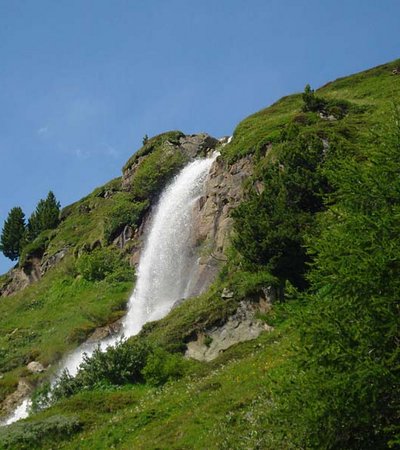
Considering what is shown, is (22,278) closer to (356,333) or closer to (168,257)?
(168,257)

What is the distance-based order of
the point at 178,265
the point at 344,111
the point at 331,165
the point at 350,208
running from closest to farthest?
1. the point at 350,208
2. the point at 331,165
3. the point at 178,265
4. the point at 344,111

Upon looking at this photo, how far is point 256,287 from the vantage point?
2616cm

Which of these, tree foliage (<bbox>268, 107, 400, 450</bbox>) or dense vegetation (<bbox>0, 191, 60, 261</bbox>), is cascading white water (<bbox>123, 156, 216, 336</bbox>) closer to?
tree foliage (<bbox>268, 107, 400, 450</bbox>)

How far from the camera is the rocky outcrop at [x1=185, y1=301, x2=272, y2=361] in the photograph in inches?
992

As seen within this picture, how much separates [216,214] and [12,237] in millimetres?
47710

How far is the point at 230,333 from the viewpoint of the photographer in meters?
25.7

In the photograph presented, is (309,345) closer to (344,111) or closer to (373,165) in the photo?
(373,165)

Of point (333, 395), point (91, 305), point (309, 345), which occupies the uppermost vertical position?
point (91, 305)

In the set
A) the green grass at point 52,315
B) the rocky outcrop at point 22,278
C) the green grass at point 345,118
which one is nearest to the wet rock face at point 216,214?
the green grass at point 345,118

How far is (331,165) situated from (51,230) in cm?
5579

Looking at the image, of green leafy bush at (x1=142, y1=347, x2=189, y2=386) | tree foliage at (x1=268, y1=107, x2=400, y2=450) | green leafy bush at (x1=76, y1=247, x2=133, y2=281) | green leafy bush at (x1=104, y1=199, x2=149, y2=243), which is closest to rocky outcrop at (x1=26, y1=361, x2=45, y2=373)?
green leafy bush at (x1=142, y1=347, x2=189, y2=386)

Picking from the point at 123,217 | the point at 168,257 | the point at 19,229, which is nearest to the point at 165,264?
the point at 168,257

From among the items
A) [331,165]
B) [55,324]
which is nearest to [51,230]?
[55,324]

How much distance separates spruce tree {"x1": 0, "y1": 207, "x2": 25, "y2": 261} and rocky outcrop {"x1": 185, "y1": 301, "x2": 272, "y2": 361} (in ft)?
192
